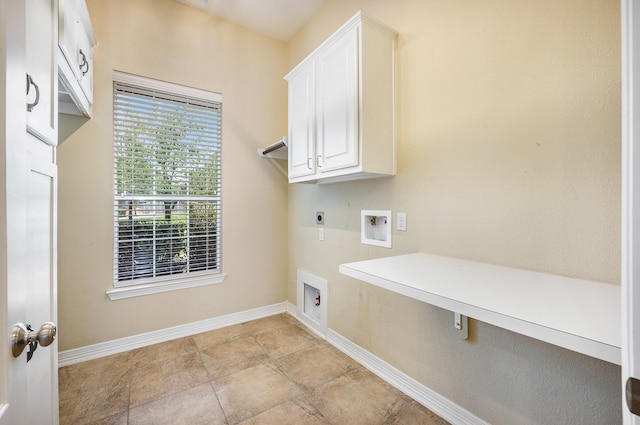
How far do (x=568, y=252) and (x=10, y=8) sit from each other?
75.4 inches

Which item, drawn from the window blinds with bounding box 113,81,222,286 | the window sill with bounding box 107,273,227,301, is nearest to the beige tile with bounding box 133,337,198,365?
the window sill with bounding box 107,273,227,301

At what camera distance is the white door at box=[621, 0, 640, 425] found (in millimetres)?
467

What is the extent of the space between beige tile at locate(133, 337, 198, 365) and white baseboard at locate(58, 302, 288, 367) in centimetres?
6

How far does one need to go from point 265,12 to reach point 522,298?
9.94 feet

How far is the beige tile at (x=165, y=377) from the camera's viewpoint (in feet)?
5.82

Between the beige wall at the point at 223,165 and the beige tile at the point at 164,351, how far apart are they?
16cm

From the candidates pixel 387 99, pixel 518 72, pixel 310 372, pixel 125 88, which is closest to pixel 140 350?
pixel 310 372

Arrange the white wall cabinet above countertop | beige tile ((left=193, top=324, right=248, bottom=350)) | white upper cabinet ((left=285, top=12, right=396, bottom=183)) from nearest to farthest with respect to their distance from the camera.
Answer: the white wall cabinet above countertop < white upper cabinet ((left=285, top=12, right=396, bottom=183)) < beige tile ((left=193, top=324, right=248, bottom=350))

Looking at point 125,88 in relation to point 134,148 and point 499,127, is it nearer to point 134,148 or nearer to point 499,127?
point 134,148

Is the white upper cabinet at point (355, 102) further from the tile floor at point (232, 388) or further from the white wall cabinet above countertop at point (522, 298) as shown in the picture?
the tile floor at point (232, 388)

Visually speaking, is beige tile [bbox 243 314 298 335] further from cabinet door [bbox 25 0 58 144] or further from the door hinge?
the door hinge

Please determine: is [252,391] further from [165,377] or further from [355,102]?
[355,102]

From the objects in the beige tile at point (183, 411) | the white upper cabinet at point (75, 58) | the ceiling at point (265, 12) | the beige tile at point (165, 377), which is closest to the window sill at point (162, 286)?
the beige tile at point (165, 377)

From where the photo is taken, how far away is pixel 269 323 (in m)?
2.81
